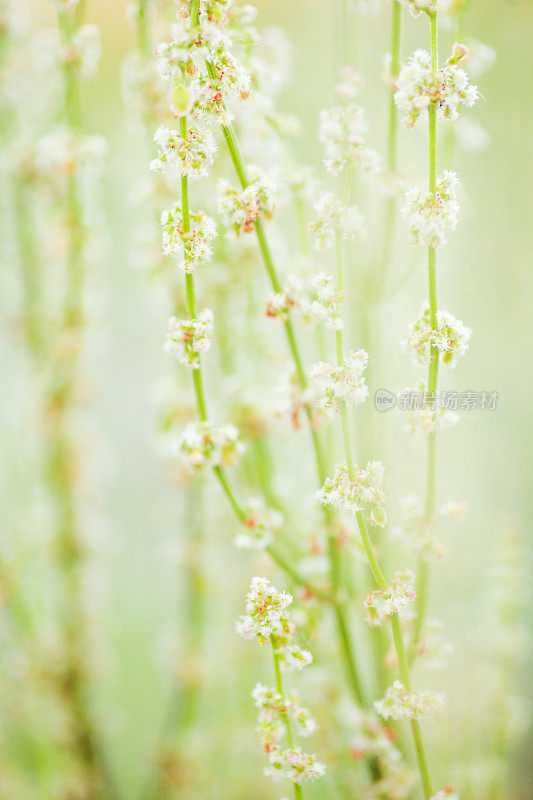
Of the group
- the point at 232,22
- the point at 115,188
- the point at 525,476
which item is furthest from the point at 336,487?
the point at 115,188

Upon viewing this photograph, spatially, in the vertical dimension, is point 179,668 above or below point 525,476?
below

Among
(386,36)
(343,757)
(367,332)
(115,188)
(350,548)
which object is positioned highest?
(115,188)

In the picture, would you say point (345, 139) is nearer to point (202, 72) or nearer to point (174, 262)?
point (202, 72)

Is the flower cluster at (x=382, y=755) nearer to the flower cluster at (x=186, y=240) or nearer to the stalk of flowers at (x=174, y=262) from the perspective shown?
the stalk of flowers at (x=174, y=262)

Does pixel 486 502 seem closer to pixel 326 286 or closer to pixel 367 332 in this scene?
pixel 367 332

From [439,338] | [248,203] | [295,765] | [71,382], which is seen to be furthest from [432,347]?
Result: [71,382]
